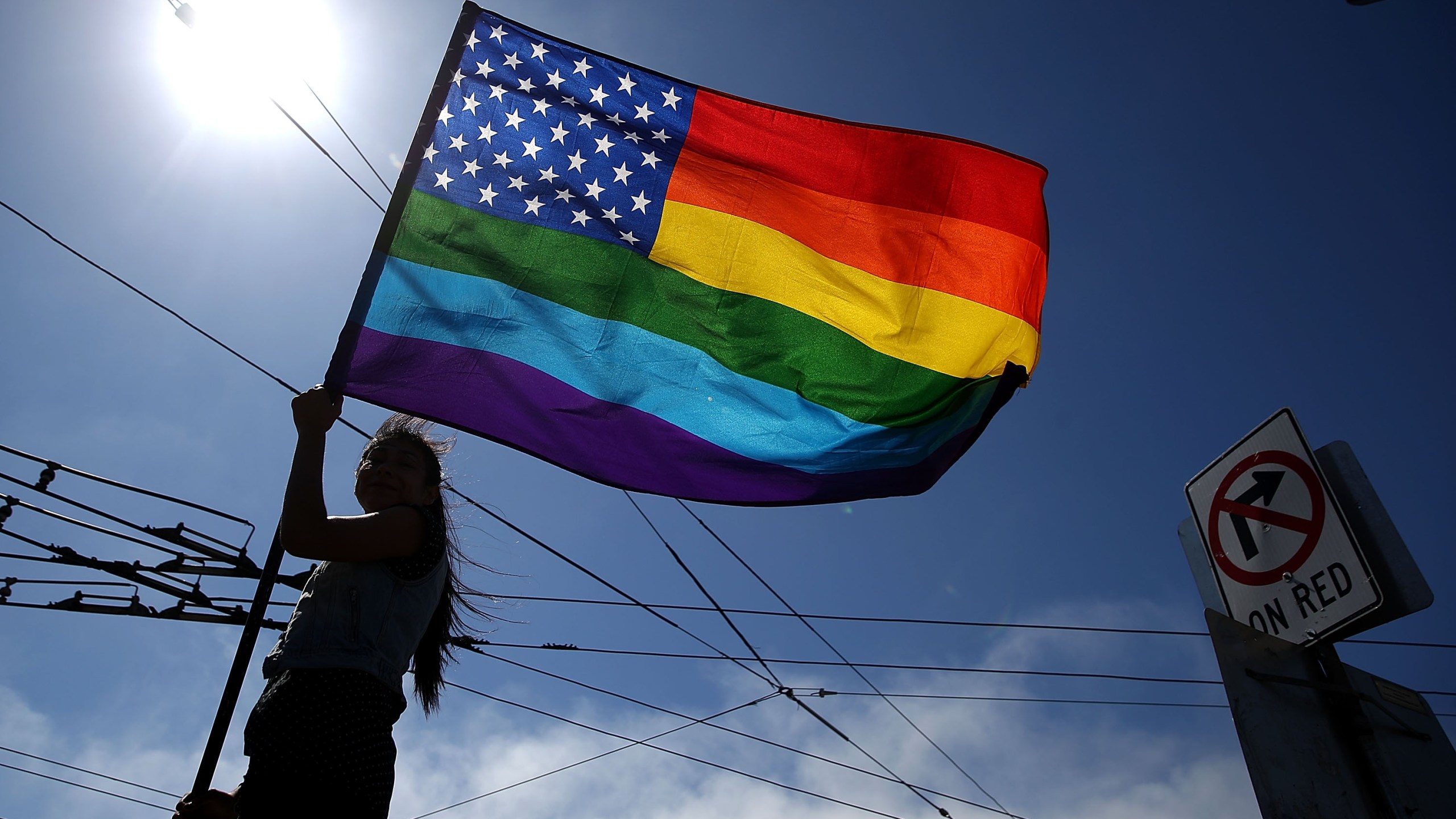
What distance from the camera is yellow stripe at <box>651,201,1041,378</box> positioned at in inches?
159

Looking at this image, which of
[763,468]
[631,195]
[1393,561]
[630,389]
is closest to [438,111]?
[631,195]

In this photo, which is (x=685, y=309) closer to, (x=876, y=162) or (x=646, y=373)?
(x=646, y=373)

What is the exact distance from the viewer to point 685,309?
13.0 ft

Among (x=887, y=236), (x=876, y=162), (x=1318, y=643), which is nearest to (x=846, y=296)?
(x=887, y=236)

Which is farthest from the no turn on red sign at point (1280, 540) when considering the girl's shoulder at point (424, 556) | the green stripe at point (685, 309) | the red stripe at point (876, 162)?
the girl's shoulder at point (424, 556)

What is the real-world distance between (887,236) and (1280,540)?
216 centimetres

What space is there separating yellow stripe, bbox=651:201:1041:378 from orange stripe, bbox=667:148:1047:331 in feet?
0.16

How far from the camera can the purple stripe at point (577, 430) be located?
10.9ft

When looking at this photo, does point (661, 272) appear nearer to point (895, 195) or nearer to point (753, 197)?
point (753, 197)

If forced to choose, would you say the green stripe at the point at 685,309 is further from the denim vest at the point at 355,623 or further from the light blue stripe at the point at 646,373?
the denim vest at the point at 355,623

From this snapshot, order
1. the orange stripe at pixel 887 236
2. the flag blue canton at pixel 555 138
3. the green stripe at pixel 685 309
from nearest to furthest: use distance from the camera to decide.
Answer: the green stripe at pixel 685 309 < the flag blue canton at pixel 555 138 < the orange stripe at pixel 887 236

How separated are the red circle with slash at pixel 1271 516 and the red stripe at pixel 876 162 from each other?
162cm

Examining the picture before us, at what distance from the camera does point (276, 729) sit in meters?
1.84

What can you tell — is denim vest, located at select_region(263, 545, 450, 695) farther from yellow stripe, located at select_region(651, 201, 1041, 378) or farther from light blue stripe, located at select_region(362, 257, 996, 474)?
yellow stripe, located at select_region(651, 201, 1041, 378)
